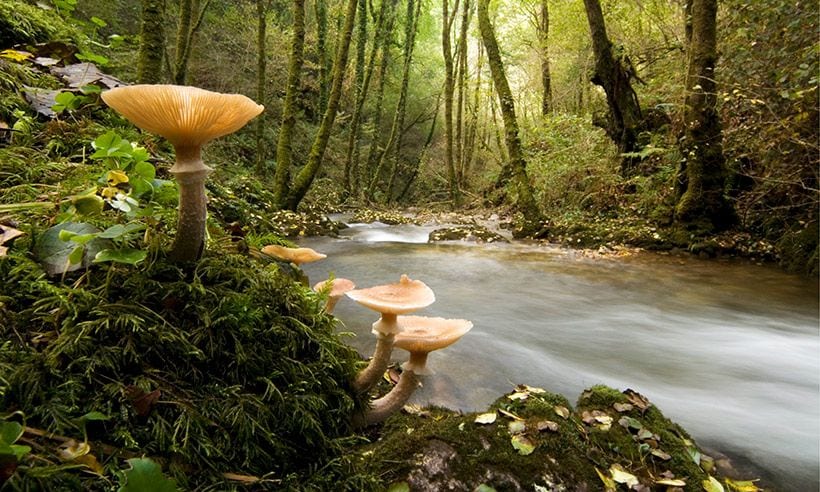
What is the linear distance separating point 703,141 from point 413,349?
831cm

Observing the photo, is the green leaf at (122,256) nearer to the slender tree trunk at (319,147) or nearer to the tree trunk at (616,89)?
the slender tree trunk at (319,147)

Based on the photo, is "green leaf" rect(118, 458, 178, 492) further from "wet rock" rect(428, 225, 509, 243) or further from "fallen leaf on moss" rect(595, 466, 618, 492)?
"wet rock" rect(428, 225, 509, 243)

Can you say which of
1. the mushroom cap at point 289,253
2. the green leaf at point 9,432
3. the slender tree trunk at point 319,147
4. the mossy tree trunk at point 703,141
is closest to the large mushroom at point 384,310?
the mushroom cap at point 289,253

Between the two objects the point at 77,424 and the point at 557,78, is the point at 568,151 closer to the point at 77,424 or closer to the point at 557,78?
the point at 557,78

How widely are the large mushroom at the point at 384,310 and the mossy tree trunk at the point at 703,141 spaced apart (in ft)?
25.8

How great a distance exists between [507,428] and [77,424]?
1606mm

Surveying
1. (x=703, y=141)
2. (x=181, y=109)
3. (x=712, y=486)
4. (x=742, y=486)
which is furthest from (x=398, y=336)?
(x=703, y=141)

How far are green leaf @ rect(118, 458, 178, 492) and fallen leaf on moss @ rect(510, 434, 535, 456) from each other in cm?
140

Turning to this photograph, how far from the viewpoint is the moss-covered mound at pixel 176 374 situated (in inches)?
41.4

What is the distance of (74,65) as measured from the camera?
3.72 metres

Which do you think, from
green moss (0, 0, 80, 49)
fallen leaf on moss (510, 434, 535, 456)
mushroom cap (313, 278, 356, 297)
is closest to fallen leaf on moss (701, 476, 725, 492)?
fallen leaf on moss (510, 434, 535, 456)

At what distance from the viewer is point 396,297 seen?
5.47 feet

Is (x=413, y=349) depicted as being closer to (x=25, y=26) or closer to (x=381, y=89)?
(x=25, y=26)

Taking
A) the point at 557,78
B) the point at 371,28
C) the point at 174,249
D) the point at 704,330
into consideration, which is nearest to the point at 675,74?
the point at 704,330
